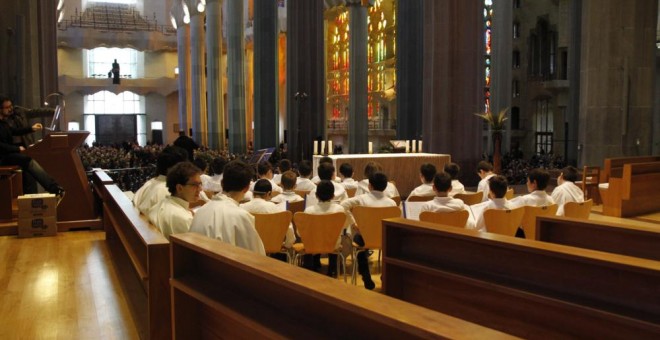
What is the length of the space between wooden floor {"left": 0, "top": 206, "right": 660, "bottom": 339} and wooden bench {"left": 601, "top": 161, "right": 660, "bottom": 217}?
6.01 meters

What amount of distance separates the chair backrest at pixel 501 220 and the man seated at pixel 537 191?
0.79m

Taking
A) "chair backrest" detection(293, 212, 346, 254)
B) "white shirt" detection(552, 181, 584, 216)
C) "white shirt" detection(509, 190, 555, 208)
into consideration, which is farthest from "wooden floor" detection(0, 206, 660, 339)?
"white shirt" detection(552, 181, 584, 216)

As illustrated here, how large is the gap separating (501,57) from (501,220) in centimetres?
2287

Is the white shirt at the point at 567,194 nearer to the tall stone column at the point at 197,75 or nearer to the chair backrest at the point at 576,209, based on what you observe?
the chair backrest at the point at 576,209

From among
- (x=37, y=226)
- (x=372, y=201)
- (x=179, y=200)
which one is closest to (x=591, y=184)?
(x=372, y=201)

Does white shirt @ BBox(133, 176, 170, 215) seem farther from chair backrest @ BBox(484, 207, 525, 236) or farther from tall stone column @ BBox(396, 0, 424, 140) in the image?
tall stone column @ BBox(396, 0, 424, 140)

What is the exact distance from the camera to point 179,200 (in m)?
4.99

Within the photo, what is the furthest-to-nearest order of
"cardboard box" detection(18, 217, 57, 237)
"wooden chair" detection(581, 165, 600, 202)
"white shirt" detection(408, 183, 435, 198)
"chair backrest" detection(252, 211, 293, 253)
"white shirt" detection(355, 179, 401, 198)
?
"wooden chair" detection(581, 165, 600, 202) → "cardboard box" detection(18, 217, 57, 237) → "white shirt" detection(355, 179, 401, 198) → "white shirt" detection(408, 183, 435, 198) → "chair backrest" detection(252, 211, 293, 253)

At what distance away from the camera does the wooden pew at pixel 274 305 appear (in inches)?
86.2

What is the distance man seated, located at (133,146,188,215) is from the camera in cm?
629

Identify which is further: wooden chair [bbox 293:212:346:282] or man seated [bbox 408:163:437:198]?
man seated [bbox 408:163:437:198]

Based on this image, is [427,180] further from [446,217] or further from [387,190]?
[446,217]

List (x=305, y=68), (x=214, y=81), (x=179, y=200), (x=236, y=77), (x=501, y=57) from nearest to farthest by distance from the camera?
1. (x=179, y=200)
2. (x=305, y=68)
3. (x=501, y=57)
4. (x=236, y=77)
5. (x=214, y=81)

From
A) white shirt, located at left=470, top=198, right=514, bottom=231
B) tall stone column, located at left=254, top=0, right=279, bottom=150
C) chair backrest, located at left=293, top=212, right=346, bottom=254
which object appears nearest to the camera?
chair backrest, located at left=293, top=212, right=346, bottom=254
